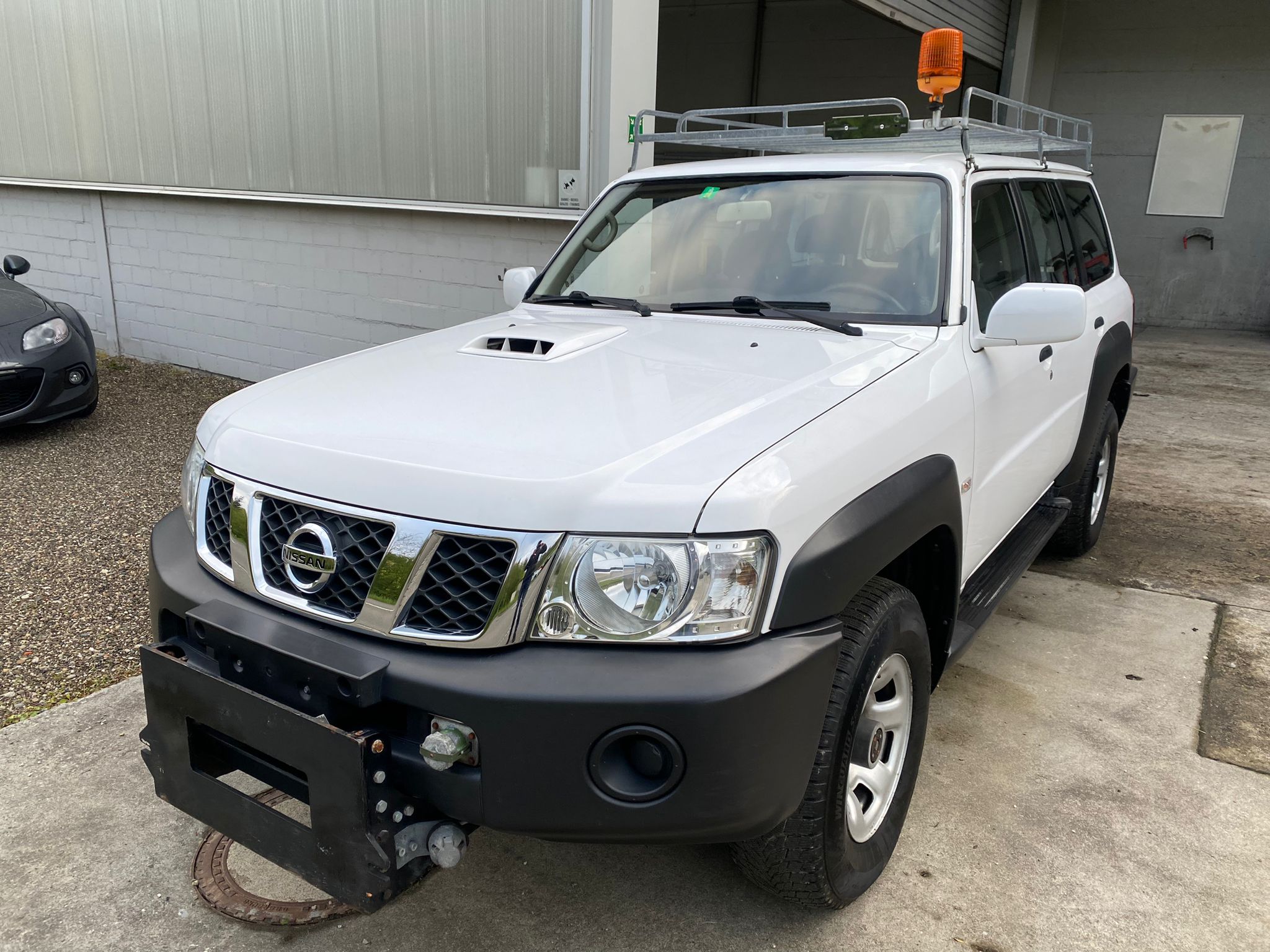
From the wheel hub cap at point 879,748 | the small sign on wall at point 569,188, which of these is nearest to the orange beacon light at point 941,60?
the wheel hub cap at point 879,748

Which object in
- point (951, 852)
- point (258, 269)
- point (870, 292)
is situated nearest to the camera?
point (951, 852)

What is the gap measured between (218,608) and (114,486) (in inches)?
170

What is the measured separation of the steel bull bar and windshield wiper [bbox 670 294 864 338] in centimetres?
167

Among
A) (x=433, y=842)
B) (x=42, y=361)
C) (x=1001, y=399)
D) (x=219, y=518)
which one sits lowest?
(x=42, y=361)

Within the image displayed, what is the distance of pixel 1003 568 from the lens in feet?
11.5

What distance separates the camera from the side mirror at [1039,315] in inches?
108

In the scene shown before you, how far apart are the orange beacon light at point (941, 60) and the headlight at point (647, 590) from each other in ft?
7.86

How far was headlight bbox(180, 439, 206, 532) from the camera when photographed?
96.3 inches

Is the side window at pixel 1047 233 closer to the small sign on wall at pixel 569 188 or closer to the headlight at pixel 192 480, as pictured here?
the small sign on wall at pixel 569 188

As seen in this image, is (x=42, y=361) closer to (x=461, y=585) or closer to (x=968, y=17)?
(x=461, y=585)

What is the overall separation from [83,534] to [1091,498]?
16.4ft

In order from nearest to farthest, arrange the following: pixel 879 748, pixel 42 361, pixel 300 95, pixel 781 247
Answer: pixel 879 748 → pixel 781 247 → pixel 42 361 → pixel 300 95

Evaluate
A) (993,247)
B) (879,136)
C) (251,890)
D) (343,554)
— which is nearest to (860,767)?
(343,554)

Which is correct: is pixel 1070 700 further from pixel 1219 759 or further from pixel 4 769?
pixel 4 769
